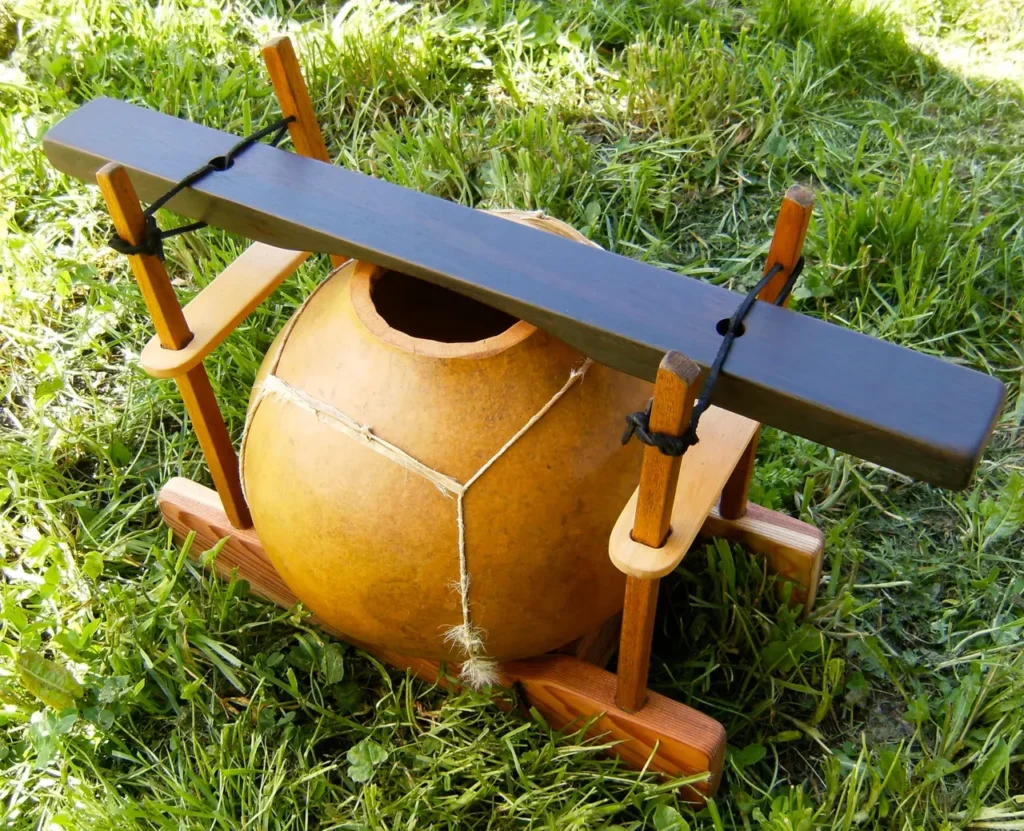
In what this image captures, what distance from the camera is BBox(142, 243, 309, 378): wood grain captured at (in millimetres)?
1432

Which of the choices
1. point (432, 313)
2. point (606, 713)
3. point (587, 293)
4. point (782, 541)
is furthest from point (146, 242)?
point (782, 541)

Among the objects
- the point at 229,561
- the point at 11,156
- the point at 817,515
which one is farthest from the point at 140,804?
the point at 11,156

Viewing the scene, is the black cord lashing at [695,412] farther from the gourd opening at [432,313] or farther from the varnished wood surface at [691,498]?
the gourd opening at [432,313]

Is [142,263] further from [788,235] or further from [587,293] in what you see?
[788,235]

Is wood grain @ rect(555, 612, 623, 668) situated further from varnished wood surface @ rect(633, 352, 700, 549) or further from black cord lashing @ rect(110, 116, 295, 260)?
black cord lashing @ rect(110, 116, 295, 260)

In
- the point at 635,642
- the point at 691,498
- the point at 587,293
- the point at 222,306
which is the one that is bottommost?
the point at 635,642

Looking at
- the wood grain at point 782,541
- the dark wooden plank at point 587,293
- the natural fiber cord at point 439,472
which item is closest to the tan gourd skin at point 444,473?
the natural fiber cord at point 439,472

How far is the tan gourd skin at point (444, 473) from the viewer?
1.29 m

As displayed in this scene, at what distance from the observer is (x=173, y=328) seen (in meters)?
1.42

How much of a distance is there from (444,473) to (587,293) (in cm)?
32

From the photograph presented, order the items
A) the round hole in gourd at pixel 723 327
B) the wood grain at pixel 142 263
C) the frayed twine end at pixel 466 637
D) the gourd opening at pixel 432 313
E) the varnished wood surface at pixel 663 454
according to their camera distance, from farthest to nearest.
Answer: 1. the gourd opening at pixel 432 313
2. the frayed twine end at pixel 466 637
3. the wood grain at pixel 142 263
4. the round hole in gourd at pixel 723 327
5. the varnished wood surface at pixel 663 454

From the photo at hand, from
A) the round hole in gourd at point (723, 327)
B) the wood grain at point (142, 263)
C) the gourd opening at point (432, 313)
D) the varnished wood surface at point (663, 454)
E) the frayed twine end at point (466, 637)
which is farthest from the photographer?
the gourd opening at point (432, 313)

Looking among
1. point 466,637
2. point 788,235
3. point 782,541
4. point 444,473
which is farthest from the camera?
point 782,541

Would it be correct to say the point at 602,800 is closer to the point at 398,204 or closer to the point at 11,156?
the point at 398,204
